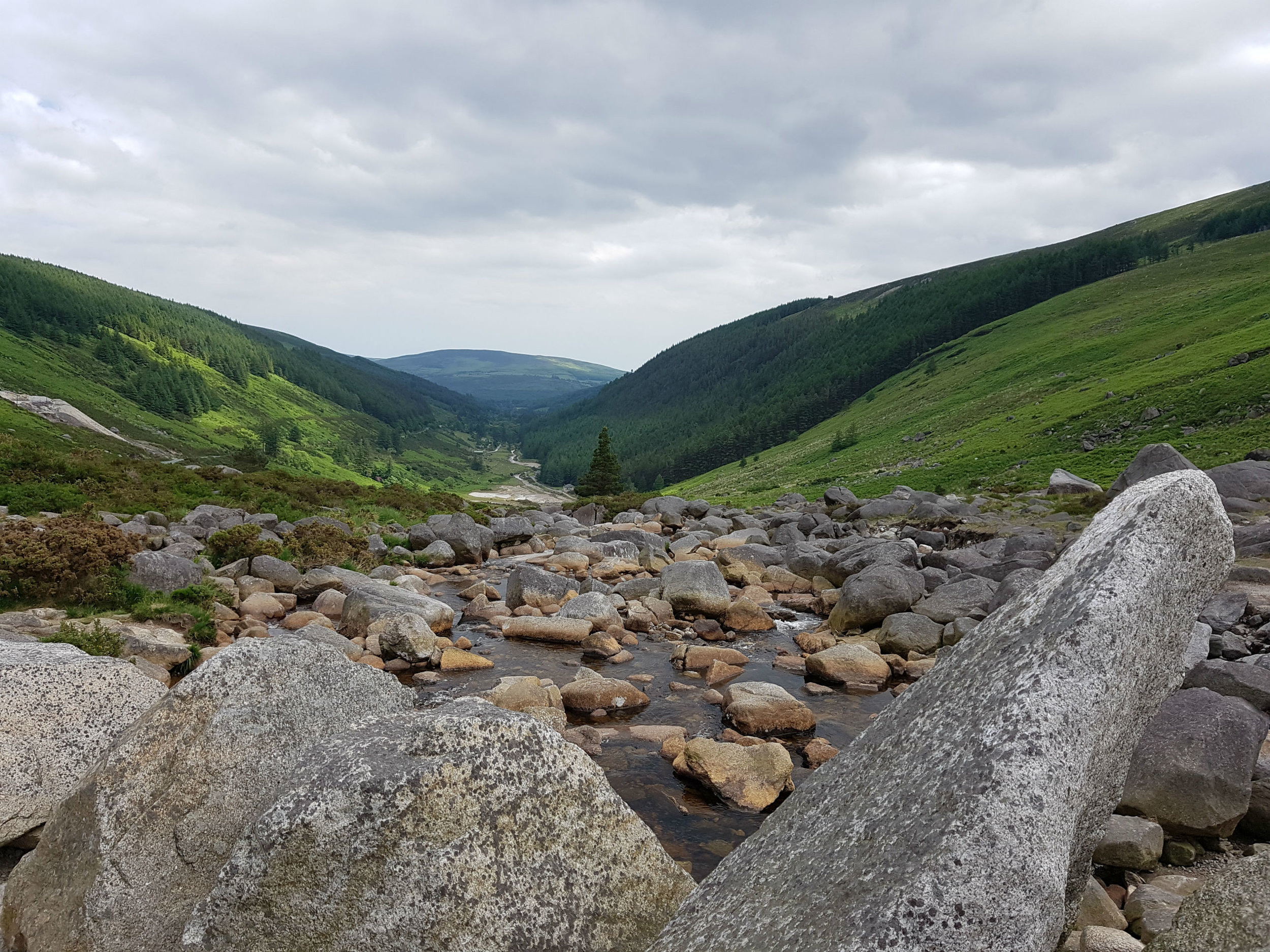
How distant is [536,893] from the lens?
17.1 feet

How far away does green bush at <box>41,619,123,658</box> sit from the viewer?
12797 millimetres

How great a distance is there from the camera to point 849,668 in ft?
56.9

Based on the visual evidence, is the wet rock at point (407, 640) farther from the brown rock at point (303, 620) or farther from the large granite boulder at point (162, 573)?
the large granite boulder at point (162, 573)

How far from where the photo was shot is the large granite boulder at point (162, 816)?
5719mm

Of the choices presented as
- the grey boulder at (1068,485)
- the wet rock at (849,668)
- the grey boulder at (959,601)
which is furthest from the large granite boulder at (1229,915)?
the grey boulder at (1068,485)

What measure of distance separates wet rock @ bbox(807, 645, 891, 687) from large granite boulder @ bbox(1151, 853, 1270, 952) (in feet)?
43.5

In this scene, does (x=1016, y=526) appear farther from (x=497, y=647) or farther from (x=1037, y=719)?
(x=1037, y=719)

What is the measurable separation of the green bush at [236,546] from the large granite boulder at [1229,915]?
26.9 m

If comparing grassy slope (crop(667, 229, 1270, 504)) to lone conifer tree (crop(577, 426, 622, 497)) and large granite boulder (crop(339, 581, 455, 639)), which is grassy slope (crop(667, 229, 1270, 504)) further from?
large granite boulder (crop(339, 581, 455, 639))

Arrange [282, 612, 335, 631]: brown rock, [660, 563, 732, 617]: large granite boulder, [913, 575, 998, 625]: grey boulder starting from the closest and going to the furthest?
[282, 612, 335, 631]: brown rock → [913, 575, 998, 625]: grey boulder → [660, 563, 732, 617]: large granite boulder

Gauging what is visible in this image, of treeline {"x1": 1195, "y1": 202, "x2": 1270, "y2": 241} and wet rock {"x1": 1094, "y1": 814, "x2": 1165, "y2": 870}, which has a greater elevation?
treeline {"x1": 1195, "y1": 202, "x2": 1270, "y2": 241}

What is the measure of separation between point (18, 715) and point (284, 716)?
3630mm

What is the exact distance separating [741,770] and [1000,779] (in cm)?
839

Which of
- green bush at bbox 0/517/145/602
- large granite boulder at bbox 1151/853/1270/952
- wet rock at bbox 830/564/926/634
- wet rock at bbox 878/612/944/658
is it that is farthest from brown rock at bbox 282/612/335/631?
large granite boulder at bbox 1151/853/1270/952
